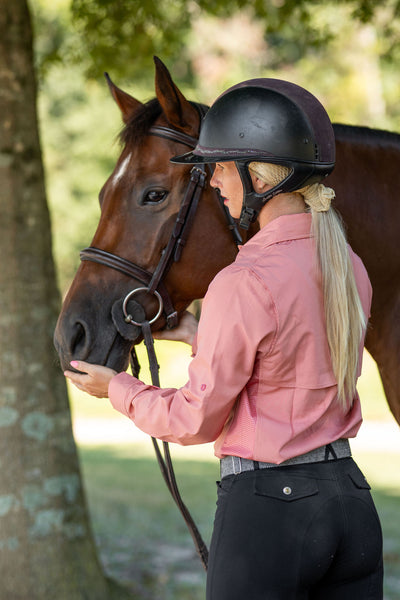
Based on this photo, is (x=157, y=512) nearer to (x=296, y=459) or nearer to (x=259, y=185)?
(x=296, y=459)

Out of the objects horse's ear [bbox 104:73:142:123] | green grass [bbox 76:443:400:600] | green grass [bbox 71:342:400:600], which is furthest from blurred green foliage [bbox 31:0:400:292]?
horse's ear [bbox 104:73:142:123]

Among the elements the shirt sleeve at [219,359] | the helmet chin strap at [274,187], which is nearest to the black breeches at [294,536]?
the shirt sleeve at [219,359]

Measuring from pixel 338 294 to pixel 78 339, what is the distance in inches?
38.6

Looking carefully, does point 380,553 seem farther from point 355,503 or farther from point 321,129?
point 321,129

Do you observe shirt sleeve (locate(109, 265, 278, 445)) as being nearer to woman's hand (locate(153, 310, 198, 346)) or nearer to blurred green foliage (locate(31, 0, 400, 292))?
woman's hand (locate(153, 310, 198, 346))

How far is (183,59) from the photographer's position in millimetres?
24125

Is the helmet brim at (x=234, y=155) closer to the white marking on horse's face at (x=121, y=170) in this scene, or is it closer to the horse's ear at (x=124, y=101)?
the white marking on horse's face at (x=121, y=170)

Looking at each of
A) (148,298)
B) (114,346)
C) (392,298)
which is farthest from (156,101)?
(392,298)

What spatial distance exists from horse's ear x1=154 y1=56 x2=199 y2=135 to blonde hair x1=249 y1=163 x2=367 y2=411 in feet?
2.37

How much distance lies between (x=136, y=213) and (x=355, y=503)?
1.21m

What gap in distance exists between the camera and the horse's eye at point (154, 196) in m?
2.52

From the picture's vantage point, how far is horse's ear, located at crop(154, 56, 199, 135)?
8.06 ft

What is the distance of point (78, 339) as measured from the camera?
241cm

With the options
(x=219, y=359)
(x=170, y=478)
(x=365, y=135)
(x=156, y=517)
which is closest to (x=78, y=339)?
(x=170, y=478)
